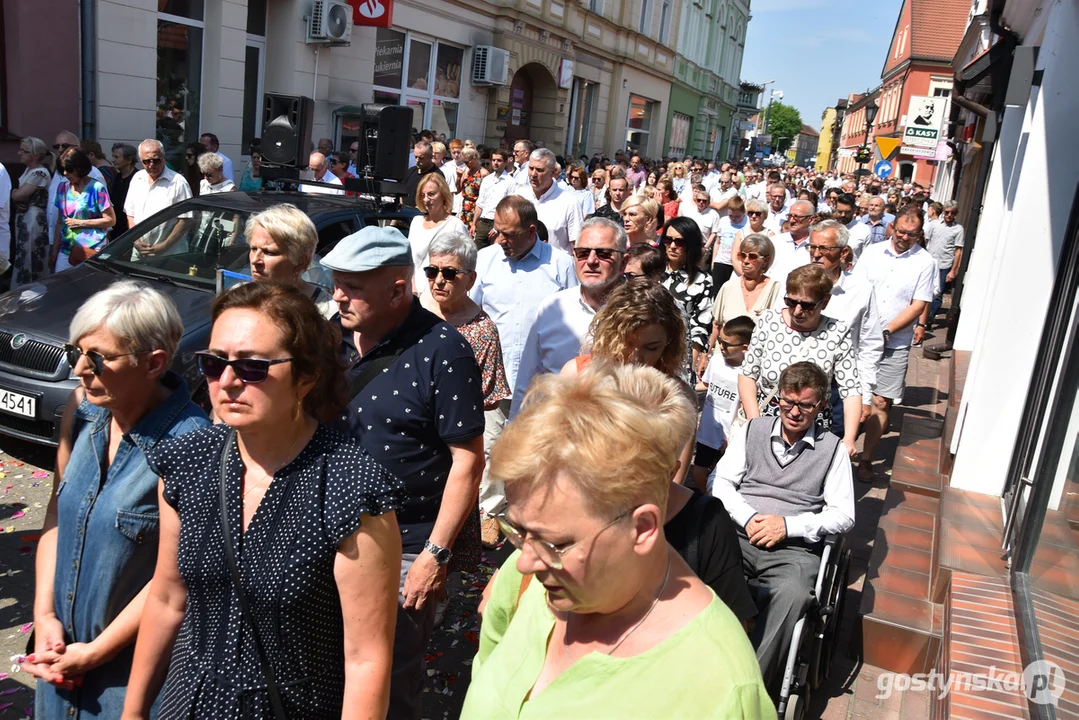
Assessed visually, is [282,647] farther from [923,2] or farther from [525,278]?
[923,2]

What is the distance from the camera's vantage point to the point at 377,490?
200cm

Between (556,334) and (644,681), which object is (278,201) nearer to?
(556,334)

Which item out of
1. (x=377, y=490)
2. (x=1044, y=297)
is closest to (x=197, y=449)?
(x=377, y=490)

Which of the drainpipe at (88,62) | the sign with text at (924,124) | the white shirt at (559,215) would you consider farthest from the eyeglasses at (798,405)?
the sign with text at (924,124)

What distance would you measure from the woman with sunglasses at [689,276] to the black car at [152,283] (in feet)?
7.63

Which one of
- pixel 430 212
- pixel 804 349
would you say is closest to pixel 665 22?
pixel 430 212

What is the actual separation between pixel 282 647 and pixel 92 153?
9.48 metres

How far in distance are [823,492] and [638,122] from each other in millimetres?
30729

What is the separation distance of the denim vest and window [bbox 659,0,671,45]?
32858 millimetres

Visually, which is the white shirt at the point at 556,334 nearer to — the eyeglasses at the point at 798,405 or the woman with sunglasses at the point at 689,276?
the eyeglasses at the point at 798,405

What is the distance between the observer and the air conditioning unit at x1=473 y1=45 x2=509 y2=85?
20.1 metres

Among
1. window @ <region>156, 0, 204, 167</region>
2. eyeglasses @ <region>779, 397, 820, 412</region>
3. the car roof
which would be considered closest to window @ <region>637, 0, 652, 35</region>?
window @ <region>156, 0, 204, 167</region>

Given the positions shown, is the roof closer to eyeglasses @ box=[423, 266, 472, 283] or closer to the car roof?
the car roof

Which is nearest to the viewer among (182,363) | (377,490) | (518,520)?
(518,520)
